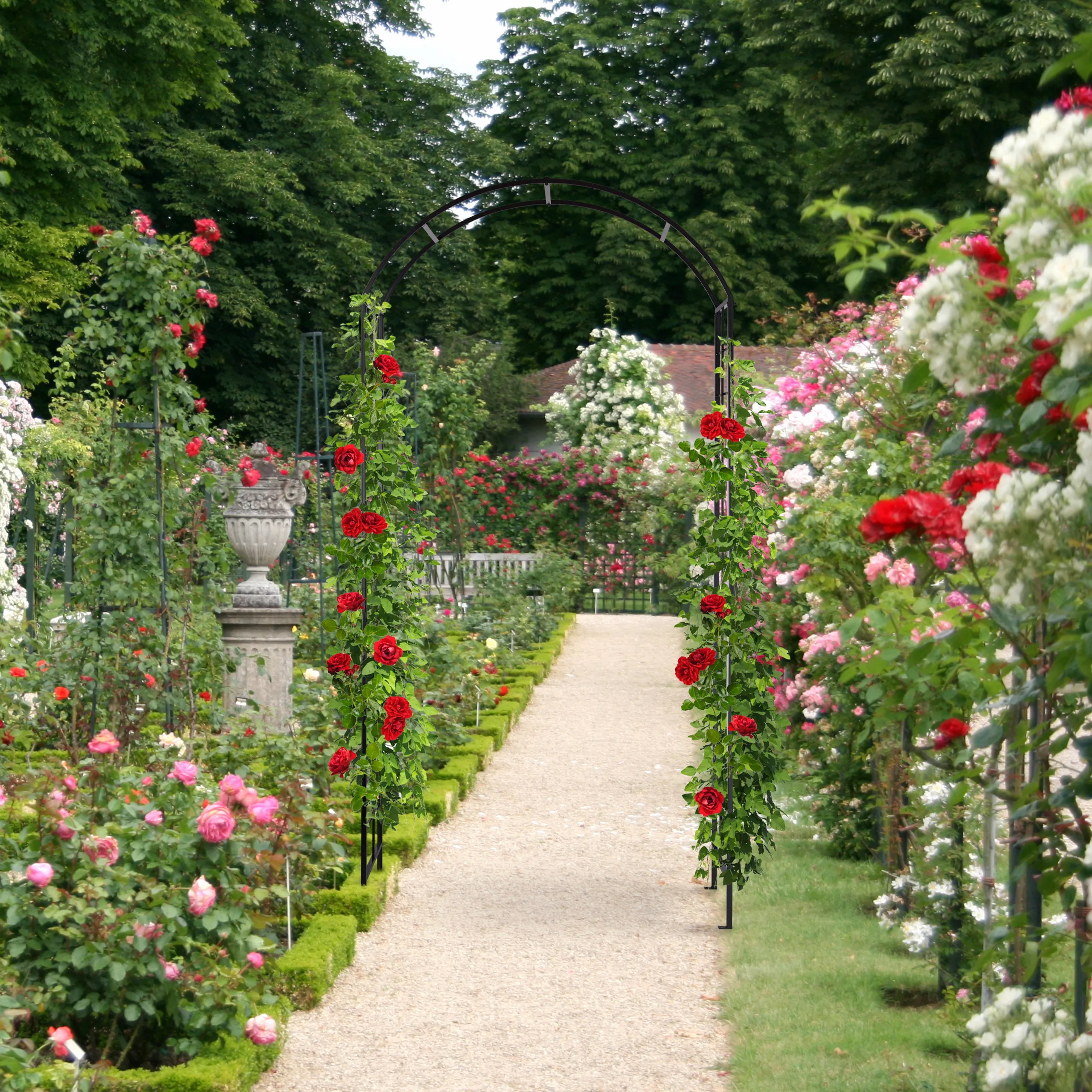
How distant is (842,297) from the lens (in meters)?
26.7

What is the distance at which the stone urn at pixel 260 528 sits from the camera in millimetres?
7152

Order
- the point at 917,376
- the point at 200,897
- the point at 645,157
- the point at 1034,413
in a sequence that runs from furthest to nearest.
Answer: the point at 645,157
the point at 200,897
the point at 917,376
the point at 1034,413

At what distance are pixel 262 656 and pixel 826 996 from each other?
12.7 feet

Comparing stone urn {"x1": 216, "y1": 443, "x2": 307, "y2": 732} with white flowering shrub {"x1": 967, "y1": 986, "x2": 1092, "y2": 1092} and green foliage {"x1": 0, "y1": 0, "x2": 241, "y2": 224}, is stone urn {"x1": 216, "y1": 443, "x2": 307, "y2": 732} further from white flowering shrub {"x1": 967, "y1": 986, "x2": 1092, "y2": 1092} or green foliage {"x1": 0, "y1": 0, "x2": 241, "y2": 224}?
green foliage {"x1": 0, "y1": 0, "x2": 241, "y2": 224}

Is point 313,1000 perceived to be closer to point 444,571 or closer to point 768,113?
point 444,571

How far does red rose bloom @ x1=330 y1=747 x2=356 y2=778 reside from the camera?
5.28 metres

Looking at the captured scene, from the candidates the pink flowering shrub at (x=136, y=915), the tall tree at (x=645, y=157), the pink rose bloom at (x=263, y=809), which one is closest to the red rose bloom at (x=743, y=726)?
the pink flowering shrub at (x=136, y=915)

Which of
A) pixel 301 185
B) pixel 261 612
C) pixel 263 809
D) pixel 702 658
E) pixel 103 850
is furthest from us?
pixel 301 185

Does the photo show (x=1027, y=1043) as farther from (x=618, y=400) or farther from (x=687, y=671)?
(x=618, y=400)

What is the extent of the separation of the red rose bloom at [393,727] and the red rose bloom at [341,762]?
164mm

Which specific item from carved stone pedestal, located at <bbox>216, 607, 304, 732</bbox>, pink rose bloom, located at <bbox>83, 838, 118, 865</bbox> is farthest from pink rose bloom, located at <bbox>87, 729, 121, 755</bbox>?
carved stone pedestal, located at <bbox>216, 607, 304, 732</bbox>

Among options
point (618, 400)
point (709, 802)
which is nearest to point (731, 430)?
point (709, 802)

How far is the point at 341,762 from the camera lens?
17.4ft

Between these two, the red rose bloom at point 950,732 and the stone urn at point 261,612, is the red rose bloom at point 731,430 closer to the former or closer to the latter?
the red rose bloom at point 950,732
